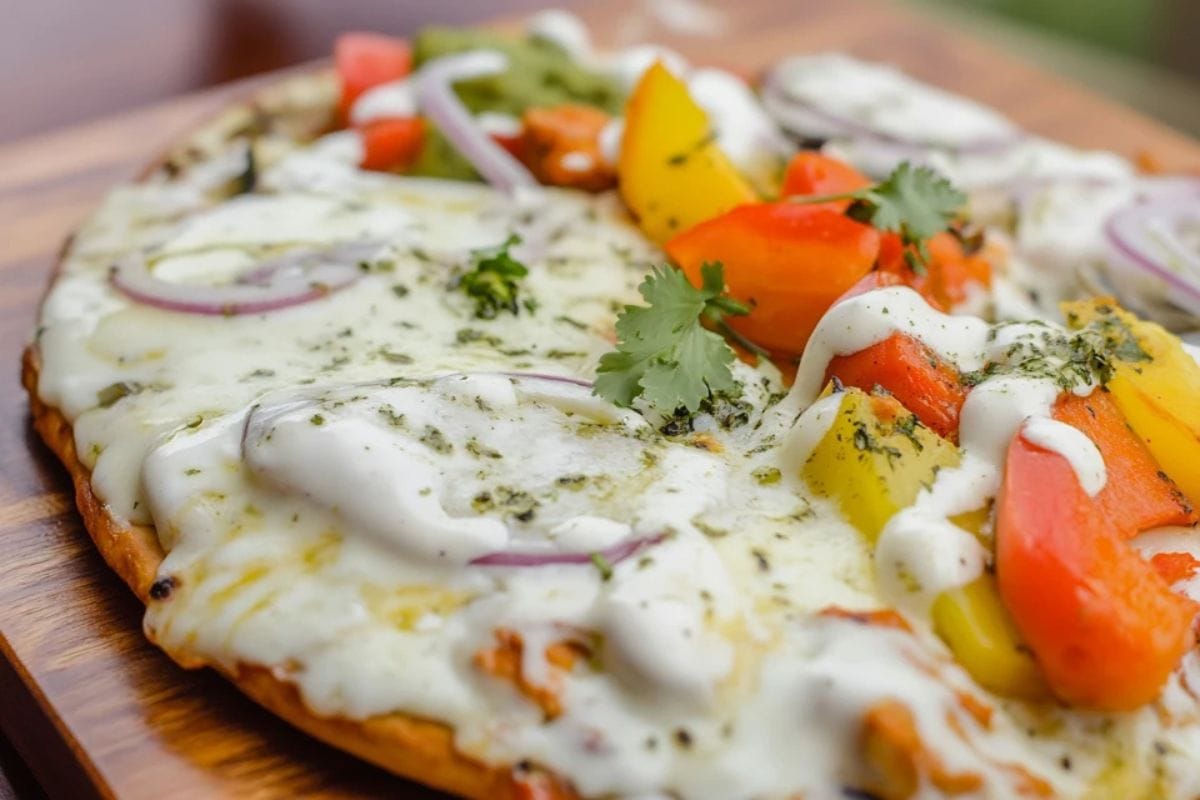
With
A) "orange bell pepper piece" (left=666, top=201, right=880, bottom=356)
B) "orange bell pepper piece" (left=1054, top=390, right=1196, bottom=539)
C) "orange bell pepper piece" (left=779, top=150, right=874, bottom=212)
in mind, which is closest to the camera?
"orange bell pepper piece" (left=1054, top=390, right=1196, bottom=539)

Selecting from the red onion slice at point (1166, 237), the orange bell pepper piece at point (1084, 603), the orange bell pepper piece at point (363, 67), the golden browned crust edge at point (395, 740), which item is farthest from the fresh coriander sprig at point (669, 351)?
the orange bell pepper piece at point (363, 67)

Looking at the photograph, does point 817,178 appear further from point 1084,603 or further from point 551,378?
point 1084,603

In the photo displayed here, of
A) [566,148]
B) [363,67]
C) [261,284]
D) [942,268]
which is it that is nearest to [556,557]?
[261,284]

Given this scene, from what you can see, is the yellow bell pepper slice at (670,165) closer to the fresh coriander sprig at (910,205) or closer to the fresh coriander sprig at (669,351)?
the fresh coriander sprig at (910,205)

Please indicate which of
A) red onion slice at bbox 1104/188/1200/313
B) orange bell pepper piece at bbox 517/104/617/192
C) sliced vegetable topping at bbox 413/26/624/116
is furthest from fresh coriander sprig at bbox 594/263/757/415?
sliced vegetable topping at bbox 413/26/624/116

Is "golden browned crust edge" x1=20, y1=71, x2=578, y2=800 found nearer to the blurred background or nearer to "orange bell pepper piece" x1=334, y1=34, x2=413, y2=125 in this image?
"orange bell pepper piece" x1=334, y1=34, x2=413, y2=125

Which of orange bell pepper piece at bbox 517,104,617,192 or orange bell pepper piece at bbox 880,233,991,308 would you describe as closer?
orange bell pepper piece at bbox 880,233,991,308

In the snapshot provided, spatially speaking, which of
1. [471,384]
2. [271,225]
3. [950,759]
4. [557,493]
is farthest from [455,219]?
[950,759]

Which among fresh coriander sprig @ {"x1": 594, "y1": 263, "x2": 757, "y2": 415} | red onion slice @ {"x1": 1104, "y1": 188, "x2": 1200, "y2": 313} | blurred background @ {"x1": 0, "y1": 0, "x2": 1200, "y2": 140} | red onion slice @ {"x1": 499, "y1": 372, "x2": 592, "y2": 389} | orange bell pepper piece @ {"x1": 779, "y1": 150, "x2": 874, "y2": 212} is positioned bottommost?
blurred background @ {"x1": 0, "y1": 0, "x2": 1200, "y2": 140}
